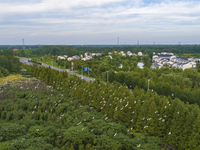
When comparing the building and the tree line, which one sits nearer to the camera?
the tree line

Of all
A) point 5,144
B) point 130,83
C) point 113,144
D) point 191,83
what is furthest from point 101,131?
point 191,83

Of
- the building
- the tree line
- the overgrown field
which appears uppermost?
the building

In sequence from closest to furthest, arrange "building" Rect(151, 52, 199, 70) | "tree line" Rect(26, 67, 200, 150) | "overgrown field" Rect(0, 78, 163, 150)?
"overgrown field" Rect(0, 78, 163, 150)
"tree line" Rect(26, 67, 200, 150)
"building" Rect(151, 52, 199, 70)

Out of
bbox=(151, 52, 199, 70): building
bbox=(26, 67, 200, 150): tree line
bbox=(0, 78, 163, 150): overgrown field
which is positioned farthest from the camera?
bbox=(151, 52, 199, 70): building

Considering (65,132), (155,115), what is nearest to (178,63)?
(155,115)

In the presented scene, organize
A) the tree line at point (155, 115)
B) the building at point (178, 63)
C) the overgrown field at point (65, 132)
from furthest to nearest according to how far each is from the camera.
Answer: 1. the building at point (178, 63)
2. the tree line at point (155, 115)
3. the overgrown field at point (65, 132)

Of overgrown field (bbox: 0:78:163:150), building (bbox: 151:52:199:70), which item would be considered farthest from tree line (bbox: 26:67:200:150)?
building (bbox: 151:52:199:70)

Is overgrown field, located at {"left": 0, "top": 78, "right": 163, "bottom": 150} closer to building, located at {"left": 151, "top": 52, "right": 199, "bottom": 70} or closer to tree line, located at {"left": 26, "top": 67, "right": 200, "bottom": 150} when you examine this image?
tree line, located at {"left": 26, "top": 67, "right": 200, "bottom": 150}

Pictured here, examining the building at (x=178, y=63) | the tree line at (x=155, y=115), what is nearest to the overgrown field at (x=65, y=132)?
the tree line at (x=155, y=115)

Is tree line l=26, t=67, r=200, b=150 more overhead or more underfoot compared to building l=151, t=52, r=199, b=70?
more underfoot

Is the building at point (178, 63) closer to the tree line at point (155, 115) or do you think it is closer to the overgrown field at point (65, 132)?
the tree line at point (155, 115)

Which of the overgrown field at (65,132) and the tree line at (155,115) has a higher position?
the tree line at (155,115)
